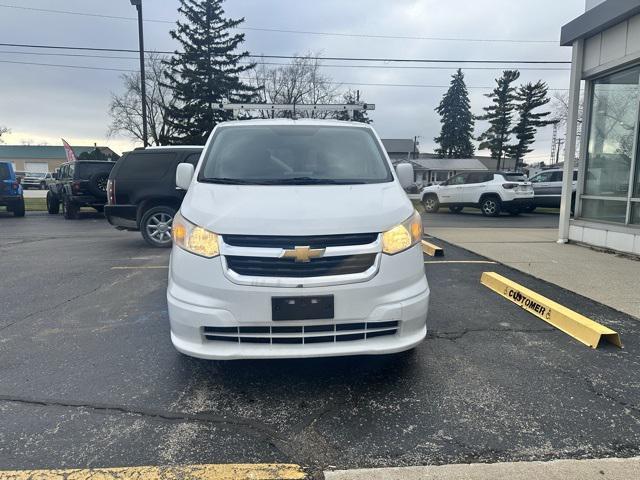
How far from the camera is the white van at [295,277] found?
2.87 metres

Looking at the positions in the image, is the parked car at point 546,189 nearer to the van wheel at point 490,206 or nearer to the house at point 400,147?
the van wheel at point 490,206

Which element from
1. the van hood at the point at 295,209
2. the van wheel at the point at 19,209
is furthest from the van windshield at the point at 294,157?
the van wheel at the point at 19,209

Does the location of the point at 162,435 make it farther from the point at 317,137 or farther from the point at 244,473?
the point at 317,137

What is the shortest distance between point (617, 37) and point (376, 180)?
23.1 ft

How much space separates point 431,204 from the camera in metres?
20.0

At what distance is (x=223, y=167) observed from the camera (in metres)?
3.93

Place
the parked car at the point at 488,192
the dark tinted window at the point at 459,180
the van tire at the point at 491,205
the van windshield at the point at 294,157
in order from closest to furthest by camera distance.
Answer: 1. the van windshield at the point at 294,157
2. the parked car at the point at 488,192
3. the van tire at the point at 491,205
4. the dark tinted window at the point at 459,180

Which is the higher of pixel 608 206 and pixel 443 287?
pixel 608 206

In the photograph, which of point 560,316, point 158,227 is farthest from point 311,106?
point 560,316

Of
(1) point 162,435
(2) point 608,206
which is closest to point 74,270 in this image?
(1) point 162,435

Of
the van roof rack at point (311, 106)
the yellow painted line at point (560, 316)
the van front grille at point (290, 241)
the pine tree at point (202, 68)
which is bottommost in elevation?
the yellow painted line at point (560, 316)

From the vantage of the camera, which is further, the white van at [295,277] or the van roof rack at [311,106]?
the van roof rack at [311,106]

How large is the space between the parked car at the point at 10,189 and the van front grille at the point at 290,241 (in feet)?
52.3

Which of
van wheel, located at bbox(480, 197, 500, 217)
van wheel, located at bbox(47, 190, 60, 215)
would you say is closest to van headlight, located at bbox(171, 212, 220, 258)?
van wheel, located at bbox(480, 197, 500, 217)
